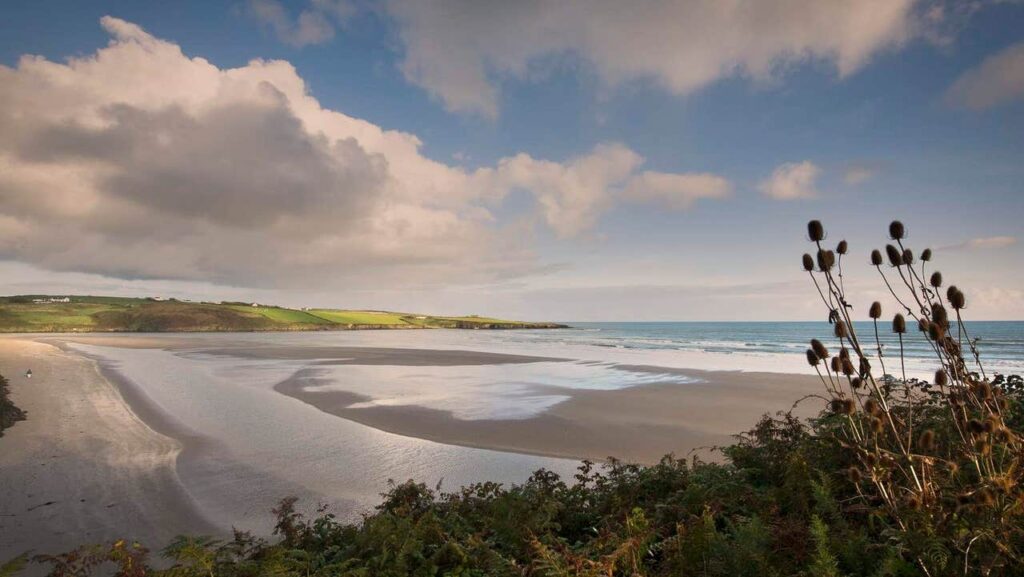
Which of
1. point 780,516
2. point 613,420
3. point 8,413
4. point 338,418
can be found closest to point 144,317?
point 8,413

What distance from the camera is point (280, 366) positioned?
27.8 meters

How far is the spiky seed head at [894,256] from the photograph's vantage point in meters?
3.00

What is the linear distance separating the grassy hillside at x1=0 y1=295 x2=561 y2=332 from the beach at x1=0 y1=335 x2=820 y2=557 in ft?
258

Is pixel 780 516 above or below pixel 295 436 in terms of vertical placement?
above

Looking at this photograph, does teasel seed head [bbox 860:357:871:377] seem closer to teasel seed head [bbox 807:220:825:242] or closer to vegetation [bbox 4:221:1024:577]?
vegetation [bbox 4:221:1024:577]

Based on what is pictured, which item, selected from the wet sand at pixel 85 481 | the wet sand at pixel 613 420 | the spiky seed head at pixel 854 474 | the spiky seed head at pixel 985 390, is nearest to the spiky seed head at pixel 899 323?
the spiky seed head at pixel 985 390

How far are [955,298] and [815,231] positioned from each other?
0.77m

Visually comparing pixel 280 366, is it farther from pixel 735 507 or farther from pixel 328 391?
pixel 735 507

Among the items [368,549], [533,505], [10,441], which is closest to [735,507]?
[533,505]

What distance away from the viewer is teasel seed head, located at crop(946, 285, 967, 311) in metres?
2.74

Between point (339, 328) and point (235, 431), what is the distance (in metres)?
101

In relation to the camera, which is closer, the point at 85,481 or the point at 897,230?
the point at 897,230

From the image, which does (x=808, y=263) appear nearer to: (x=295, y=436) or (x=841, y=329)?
(x=841, y=329)

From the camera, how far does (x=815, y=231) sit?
10.5 ft
